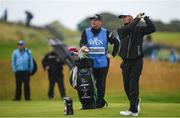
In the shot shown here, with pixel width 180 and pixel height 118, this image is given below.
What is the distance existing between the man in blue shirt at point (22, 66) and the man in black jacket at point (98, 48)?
6.34 metres

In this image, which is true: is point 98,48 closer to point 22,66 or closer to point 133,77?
point 133,77

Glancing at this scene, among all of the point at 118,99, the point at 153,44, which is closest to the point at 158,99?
the point at 118,99

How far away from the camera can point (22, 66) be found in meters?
21.0

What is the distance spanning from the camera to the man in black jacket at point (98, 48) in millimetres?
14656

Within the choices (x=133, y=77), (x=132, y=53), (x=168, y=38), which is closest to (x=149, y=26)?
A: (x=132, y=53)

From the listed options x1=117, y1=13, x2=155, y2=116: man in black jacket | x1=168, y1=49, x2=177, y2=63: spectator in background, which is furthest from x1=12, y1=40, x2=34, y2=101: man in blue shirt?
x1=168, y1=49, x2=177, y2=63: spectator in background

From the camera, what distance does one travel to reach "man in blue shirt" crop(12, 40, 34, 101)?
2097cm

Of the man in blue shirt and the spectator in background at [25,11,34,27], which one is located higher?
the spectator in background at [25,11,34,27]

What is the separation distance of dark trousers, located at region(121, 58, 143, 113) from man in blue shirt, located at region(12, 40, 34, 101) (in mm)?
8168

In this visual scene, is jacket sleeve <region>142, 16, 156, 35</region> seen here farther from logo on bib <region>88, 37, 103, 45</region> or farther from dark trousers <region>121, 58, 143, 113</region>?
logo on bib <region>88, 37, 103, 45</region>

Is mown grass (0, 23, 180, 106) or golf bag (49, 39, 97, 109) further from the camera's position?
mown grass (0, 23, 180, 106)

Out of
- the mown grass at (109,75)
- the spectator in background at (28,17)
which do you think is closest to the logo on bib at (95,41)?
the mown grass at (109,75)

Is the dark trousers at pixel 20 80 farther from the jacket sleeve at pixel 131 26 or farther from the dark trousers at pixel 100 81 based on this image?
the jacket sleeve at pixel 131 26

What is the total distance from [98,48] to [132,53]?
1.83m
